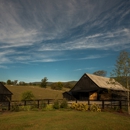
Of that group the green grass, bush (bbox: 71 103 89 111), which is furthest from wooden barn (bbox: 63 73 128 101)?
the green grass

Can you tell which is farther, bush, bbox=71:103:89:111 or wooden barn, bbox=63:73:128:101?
wooden barn, bbox=63:73:128:101

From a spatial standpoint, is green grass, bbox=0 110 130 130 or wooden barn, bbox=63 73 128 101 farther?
wooden barn, bbox=63 73 128 101

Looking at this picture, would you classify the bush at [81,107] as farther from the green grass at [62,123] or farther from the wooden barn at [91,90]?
the wooden barn at [91,90]

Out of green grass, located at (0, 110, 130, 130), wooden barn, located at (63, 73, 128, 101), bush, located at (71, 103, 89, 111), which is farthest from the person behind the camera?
wooden barn, located at (63, 73, 128, 101)

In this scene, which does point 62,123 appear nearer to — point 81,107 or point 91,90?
point 81,107

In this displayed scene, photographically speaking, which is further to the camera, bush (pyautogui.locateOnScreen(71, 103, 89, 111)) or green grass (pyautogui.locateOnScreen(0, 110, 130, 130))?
bush (pyautogui.locateOnScreen(71, 103, 89, 111))

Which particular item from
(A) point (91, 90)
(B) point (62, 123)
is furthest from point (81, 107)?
(A) point (91, 90)

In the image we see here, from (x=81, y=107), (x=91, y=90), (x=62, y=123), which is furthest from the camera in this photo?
(x=91, y=90)

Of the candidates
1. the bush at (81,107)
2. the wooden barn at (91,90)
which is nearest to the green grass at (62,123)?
the bush at (81,107)

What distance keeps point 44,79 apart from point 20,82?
27.7 m

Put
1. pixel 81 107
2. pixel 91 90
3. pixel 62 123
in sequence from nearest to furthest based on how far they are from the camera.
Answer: pixel 62 123, pixel 81 107, pixel 91 90

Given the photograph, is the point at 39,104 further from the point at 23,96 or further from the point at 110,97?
the point at 110,97

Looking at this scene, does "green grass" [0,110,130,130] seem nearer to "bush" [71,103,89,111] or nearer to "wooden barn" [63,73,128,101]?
"bush" [71,103,89,111]

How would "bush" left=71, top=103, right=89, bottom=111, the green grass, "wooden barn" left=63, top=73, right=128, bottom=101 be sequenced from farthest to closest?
"wooden barn" left=63, top=73, right=128, bottom=101, "bush" left=71, top=103, right=89, bottom=111, the green grass
